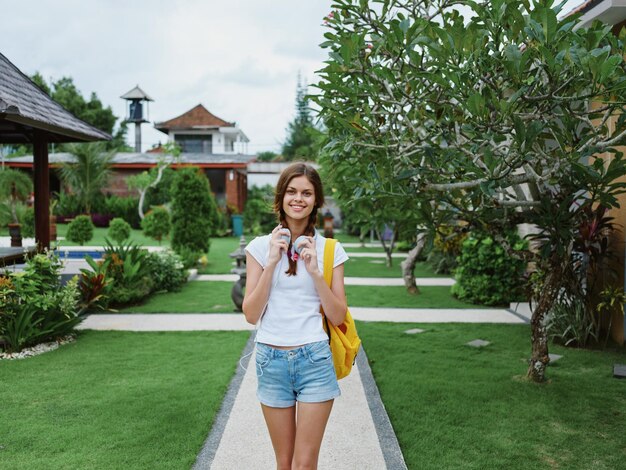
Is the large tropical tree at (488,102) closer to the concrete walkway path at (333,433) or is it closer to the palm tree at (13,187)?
the concrete walkway path at (333,433)

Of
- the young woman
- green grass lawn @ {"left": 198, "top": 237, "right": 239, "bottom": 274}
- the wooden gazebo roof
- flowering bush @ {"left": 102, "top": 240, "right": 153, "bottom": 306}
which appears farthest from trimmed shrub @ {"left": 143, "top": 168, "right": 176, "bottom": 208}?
the young woman

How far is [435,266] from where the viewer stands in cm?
1552

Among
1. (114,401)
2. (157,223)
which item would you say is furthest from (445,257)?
(114,401)

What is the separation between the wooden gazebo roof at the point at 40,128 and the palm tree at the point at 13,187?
15043mm

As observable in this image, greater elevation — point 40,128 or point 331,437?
point 40,128

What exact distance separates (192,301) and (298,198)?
8392mm

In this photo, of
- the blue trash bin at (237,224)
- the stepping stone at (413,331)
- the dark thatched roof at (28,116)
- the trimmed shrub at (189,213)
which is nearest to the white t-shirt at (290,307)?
the dark thatched roof at (28,116)

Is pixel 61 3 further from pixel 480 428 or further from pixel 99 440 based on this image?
pixel 480 428

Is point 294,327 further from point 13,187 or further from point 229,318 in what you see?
point 13,187

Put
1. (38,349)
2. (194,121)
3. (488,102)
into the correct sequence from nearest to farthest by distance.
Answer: (488,102)
(38,349)
(194,121)

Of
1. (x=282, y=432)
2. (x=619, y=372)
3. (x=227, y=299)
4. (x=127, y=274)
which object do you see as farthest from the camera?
(x=227, y=299)

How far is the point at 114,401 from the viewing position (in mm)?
5219

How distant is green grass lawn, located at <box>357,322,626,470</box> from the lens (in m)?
4.17

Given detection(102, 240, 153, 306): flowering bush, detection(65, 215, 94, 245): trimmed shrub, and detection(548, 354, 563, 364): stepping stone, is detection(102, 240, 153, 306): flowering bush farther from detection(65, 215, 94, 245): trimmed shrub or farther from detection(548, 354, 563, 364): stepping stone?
detection(65, 215, 94, 245): trimmed shrub
